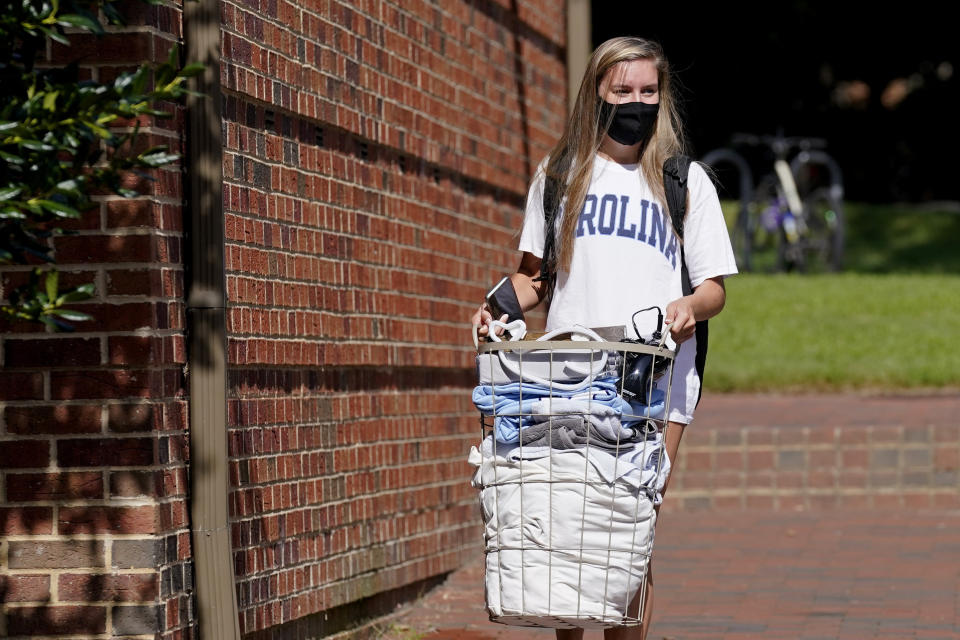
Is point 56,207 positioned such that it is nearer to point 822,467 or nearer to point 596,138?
point 596,138

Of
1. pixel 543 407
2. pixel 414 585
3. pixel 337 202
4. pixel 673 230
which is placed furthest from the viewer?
pixel 414 585

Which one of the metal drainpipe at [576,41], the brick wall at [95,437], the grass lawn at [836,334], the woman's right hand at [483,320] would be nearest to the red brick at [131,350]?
the brick wall at [95,437]

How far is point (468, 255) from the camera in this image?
25.3ft

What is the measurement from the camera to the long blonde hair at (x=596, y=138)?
4.42 metres

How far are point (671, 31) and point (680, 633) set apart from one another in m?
24.3

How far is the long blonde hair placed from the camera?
14.5 feet

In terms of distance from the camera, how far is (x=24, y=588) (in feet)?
14.1

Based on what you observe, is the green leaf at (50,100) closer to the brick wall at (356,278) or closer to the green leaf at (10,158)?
the green leaf at (10,158)

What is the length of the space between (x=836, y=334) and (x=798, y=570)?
5856mm

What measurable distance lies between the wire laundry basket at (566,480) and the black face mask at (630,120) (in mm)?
758

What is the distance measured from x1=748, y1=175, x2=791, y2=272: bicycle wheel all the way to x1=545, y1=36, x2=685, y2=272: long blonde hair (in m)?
13.0

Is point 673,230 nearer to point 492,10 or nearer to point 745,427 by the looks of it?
point 492,10

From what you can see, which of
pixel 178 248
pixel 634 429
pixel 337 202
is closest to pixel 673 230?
pixel 634 429

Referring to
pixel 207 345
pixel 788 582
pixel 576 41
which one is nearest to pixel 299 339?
pixel 207 345
